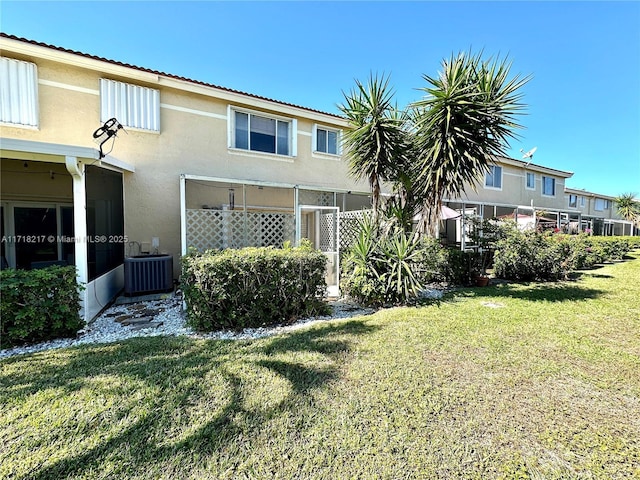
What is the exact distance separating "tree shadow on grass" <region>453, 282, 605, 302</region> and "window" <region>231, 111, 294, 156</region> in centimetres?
863

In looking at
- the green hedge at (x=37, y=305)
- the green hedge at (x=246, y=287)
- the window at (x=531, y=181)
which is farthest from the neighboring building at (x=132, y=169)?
the window at (x=531, y=181)

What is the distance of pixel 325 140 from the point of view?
501 inches

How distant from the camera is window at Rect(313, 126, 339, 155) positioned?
12500 mm

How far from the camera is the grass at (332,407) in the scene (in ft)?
7.81

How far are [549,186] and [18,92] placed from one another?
102 feet

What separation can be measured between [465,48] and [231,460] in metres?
10.1

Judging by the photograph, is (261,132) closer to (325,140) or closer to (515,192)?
(325,140)

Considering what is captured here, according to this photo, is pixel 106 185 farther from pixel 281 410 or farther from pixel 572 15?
pixel 572 15

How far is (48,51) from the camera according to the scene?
7.80 m

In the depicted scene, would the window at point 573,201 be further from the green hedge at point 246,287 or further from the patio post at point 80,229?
the patio post at point 80,229

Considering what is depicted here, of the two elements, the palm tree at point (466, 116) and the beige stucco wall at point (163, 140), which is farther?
the beige stucco wall at point (163, 140)

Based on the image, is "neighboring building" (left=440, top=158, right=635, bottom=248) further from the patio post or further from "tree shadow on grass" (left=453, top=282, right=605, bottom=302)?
the patio post

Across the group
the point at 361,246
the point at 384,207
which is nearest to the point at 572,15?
the point at 384,207

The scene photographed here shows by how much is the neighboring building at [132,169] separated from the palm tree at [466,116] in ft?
9.72
